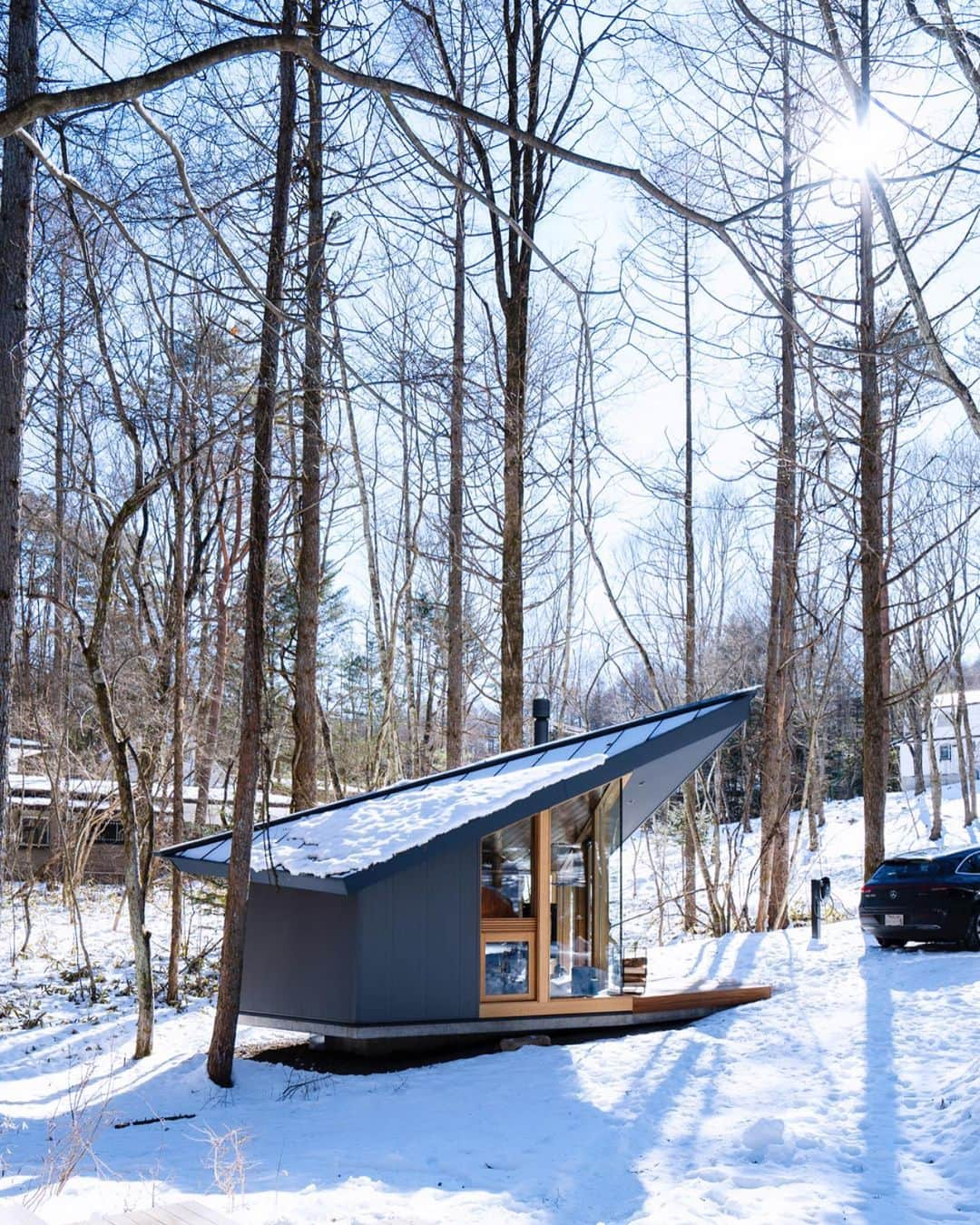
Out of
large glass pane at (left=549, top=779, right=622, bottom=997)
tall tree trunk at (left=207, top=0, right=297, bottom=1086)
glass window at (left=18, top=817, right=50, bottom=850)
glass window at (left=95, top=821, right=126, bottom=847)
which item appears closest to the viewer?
tall tree trunk at (left=207, top=0, right=297, bottom=1086)

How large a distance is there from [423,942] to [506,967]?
2.89 ft

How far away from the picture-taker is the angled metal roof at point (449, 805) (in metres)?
8.64

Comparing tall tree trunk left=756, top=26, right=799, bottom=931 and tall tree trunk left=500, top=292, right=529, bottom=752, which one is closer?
tall tree trunk left=500, top=292, right=529, bottom=752

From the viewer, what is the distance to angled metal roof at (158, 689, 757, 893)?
8641 millimetres

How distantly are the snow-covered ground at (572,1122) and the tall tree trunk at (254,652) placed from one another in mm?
585

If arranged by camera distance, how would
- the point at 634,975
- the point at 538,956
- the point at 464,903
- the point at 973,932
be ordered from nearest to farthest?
the point at 464,903 < the point at 538,956 < the point at 634,975 < the point at 973,932

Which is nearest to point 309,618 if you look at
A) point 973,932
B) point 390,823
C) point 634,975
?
point 390,823

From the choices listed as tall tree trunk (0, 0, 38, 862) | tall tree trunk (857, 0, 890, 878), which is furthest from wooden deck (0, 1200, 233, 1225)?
tall tree trunk (857, 0, 890, 878)

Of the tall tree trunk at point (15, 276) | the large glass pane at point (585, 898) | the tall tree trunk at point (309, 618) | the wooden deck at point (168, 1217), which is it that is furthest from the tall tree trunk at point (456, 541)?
the wooden deck at point (168, 1217)

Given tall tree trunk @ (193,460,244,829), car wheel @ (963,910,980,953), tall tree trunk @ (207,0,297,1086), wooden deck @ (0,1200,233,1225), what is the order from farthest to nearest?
tall tree trunk @ (193,460,244,829), car wheel @ (963,910,980,953), tall tree trunk @ (207,0,297,1086), wooden deck @ (0,1200,233,1225)

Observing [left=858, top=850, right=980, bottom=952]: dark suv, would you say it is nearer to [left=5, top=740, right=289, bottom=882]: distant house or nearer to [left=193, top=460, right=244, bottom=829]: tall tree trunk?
[left=193, top=460, right=244, bottom=829]: tall tree trunk

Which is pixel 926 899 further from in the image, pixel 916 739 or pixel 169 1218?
pixel 916 739

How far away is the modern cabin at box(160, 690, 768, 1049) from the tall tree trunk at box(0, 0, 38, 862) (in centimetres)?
355

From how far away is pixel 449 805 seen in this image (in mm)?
9391
